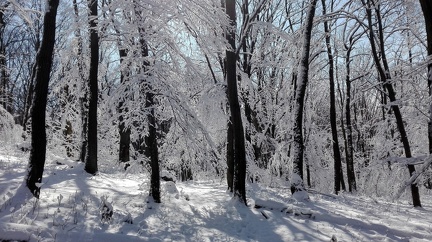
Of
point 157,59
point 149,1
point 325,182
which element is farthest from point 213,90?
point 325,182

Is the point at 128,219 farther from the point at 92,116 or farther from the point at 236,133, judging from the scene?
the point at 92,116

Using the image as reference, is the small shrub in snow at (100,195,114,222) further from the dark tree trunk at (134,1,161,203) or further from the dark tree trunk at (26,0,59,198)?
the dark tree trunk at (134,1,161,203)

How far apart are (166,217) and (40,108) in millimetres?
3518

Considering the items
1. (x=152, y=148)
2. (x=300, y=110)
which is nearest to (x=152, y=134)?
(x=152, y=148)

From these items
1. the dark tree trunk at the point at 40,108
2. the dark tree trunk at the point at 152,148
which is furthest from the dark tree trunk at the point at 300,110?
the dark tree trunk at the point at 40,108

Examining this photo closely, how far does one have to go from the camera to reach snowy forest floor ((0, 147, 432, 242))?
5.18m

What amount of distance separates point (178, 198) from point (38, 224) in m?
4.16

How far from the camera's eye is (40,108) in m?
6.61

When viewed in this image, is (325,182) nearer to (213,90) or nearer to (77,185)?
(213,90)

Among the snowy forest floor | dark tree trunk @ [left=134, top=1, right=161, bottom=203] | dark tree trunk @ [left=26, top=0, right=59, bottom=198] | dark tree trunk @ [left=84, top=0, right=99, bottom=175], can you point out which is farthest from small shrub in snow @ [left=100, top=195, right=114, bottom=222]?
dark tree trunk @ [left=84, top=0, right=99, bottom=175]

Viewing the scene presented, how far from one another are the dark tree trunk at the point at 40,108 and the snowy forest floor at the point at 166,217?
0.35 metres

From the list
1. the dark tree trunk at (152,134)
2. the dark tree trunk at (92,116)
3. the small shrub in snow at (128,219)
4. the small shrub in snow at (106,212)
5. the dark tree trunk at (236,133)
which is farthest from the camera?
the dark tree trunk at (92,116)

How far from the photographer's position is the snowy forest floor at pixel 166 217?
5.18m

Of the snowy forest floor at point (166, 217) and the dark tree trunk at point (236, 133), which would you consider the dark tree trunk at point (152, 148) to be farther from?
the dark tree trunk at point (236, 133)
